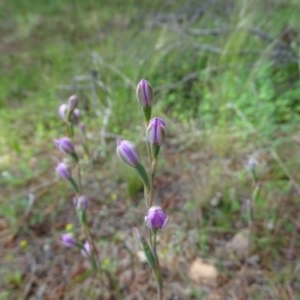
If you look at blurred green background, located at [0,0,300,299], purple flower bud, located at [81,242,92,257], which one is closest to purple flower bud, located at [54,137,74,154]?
purple flower bud, located at [81,242,92,257]

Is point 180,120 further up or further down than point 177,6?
further down

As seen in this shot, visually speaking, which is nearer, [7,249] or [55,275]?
[55,275]

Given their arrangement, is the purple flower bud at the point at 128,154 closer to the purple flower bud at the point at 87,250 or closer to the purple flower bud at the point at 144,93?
the purple flower bud at the point at 144,93

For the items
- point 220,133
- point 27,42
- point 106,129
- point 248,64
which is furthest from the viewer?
point 27,42

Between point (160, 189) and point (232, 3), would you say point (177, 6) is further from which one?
point (160, 189)

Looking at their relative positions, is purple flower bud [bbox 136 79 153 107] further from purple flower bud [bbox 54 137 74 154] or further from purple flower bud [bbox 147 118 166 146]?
purple flower bud [bbox 54 137 74 154]

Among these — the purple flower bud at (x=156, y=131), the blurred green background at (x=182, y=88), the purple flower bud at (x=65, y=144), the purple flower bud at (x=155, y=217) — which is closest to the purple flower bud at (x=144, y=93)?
the purple flower bud at (x=156, y=131)

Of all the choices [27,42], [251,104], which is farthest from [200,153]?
[27,42]
